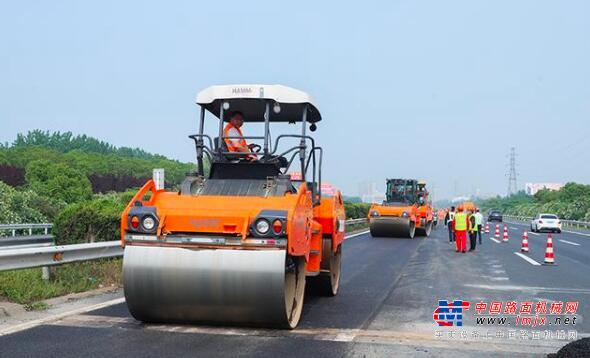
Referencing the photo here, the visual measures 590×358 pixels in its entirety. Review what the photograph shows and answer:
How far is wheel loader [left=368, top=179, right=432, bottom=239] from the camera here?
27.3 meters

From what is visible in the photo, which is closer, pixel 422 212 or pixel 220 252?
pixel 220 252

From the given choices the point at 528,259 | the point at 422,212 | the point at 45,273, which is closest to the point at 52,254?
the point at 45,273

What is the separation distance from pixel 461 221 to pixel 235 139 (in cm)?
1359

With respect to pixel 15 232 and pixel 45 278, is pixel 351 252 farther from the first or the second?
pixel 15 232

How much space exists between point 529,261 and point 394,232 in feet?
34.6

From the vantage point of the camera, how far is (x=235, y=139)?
818cm

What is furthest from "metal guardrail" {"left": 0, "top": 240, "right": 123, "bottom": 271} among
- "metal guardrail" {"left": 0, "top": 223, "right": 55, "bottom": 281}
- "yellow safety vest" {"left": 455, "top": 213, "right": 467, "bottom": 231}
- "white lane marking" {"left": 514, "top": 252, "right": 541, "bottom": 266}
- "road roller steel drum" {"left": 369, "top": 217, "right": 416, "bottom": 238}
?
"road roller steel drum" {"left": 369, "top": 217, "right": 416, "bottom": 238}

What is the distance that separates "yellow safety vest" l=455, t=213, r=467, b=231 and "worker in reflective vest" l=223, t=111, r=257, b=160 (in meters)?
13.2

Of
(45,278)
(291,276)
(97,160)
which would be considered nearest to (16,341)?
(291,276)

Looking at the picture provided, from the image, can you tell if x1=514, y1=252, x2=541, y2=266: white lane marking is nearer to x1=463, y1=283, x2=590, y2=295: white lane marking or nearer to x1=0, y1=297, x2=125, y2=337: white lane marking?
x1=463, y1=283, x2=590, y2=295: white lane marking

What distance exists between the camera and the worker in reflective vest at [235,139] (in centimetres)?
818

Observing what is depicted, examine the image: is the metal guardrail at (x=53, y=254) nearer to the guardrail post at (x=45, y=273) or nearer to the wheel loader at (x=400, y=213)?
the guardrail post at (x=45, y=273)

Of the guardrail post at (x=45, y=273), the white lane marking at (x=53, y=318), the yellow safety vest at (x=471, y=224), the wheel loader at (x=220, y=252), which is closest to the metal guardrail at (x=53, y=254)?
the guardrail post at (x=45, y=273)

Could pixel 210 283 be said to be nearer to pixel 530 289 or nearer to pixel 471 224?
pixel 530 289
